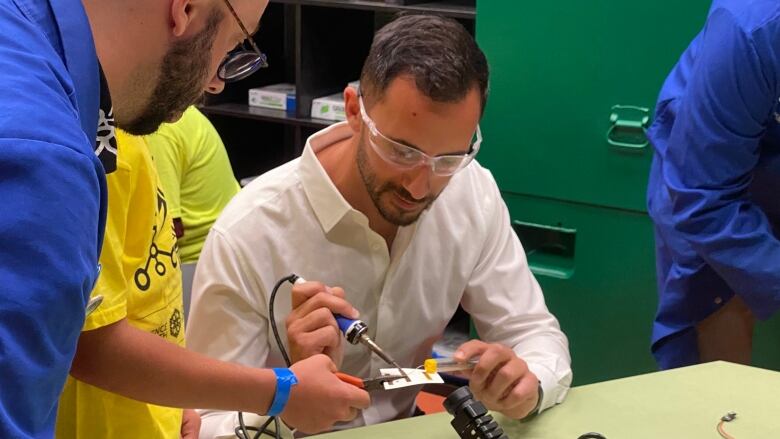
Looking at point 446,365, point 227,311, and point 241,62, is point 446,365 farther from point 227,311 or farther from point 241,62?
point 241,62

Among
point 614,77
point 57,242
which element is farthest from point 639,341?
point 57,242

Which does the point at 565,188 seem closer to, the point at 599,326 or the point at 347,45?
the point at 599,326

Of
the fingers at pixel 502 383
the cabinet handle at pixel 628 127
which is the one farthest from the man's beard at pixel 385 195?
the cabinet handle at pixel 628 127

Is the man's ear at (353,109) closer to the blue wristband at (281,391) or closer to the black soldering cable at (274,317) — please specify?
the black soldering cable at (274,317)

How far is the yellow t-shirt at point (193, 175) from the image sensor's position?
8.43 ft

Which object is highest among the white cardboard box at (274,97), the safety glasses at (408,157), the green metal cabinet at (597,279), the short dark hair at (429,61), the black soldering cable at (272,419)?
the short dark hair at (429,61)

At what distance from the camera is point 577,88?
109 inches

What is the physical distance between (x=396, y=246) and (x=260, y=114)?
76.9 inches

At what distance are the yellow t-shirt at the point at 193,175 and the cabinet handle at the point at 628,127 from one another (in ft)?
3.68

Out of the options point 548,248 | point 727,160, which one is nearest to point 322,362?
point 727,160

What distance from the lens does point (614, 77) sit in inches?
106

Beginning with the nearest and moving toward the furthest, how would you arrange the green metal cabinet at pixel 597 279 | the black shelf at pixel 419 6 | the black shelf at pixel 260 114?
the green metal cabinet at pixel 597 279 < the black shelf at pixel 419 6 < the black shelf at pixel 260 114

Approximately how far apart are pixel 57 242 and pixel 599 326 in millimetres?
2403

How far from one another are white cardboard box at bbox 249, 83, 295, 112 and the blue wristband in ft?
8.03
